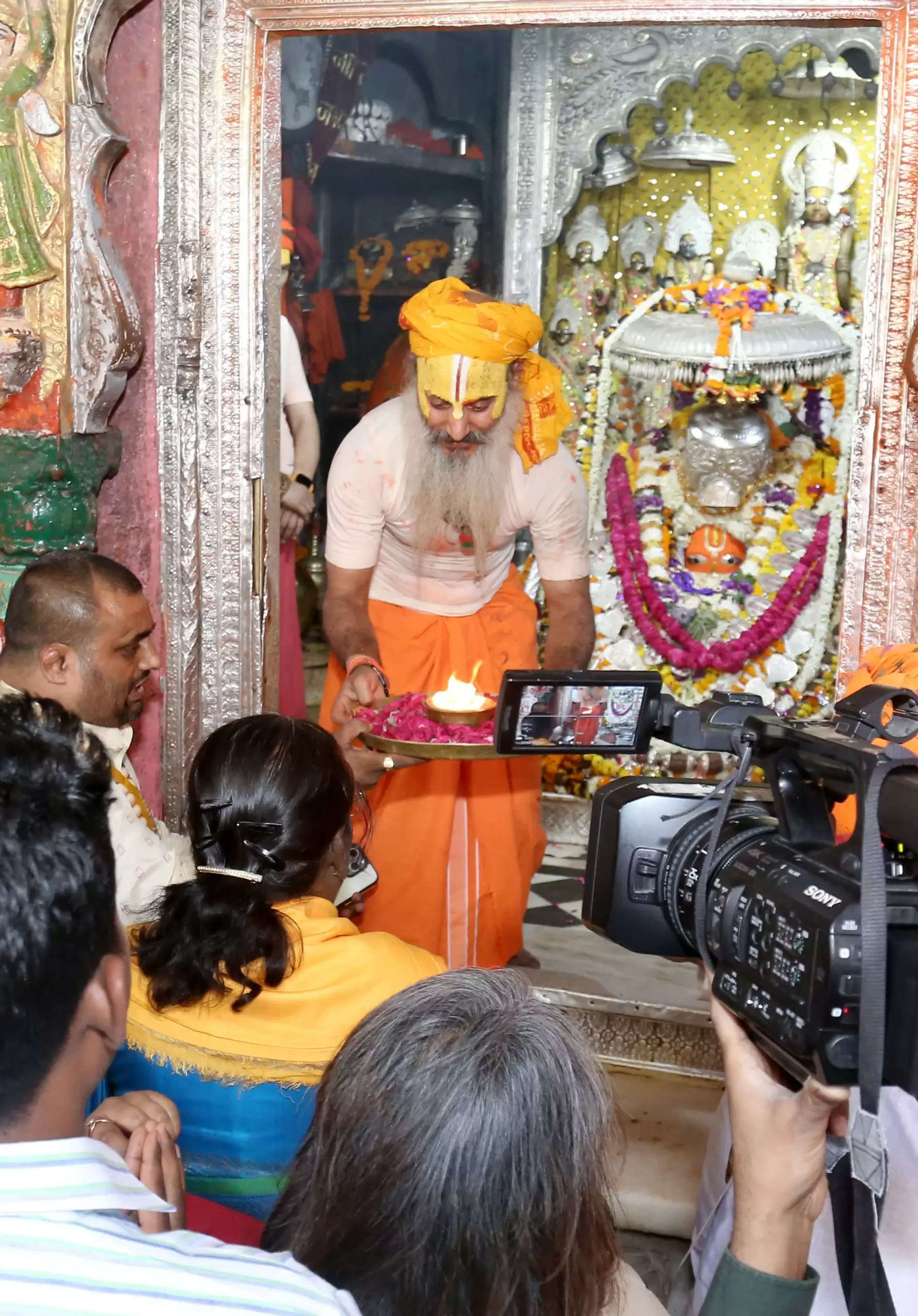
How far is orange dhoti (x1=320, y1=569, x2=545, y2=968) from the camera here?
3748 mm

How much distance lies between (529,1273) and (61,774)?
0.54 m

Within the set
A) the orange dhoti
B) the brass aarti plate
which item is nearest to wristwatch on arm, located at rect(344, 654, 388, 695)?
the orange dhoti

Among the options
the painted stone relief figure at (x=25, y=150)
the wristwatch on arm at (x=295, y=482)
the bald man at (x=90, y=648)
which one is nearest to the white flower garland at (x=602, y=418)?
the wristwatch on arm at (x=295, y=482)

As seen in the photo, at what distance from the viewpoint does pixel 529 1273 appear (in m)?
1.09

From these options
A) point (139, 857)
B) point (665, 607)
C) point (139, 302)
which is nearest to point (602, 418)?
point (665, 607)

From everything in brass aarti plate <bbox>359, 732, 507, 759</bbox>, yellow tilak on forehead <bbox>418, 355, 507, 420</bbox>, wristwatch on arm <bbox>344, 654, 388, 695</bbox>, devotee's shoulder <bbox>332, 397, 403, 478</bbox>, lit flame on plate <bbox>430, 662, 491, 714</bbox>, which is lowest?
brass aarti plate <bbox>359, 732, 507, 759</bbox>

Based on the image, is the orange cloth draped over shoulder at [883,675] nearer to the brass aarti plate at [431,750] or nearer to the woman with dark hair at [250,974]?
the woman with dark hair at [250,974]

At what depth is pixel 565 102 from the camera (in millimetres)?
5828

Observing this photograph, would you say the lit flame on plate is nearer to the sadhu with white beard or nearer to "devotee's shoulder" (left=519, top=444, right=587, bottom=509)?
the sadhu with white beard

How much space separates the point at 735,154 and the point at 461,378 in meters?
2.96

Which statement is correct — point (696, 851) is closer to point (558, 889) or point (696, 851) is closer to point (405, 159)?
point (558, 889)

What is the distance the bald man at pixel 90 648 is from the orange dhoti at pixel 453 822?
39.1 inches

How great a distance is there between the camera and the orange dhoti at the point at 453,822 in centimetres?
375

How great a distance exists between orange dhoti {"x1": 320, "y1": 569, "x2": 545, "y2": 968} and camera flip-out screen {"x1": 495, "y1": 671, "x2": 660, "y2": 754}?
7.14ft
